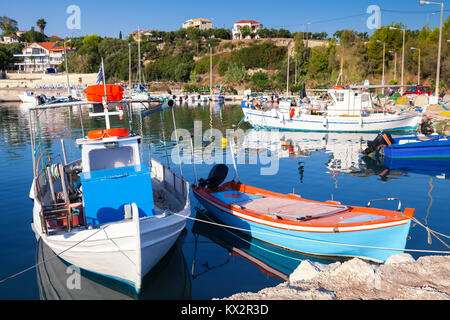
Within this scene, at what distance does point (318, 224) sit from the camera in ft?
32.8

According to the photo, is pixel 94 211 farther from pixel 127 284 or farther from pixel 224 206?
pixel 224 206

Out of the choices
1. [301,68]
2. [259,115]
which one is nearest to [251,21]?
[301,68]

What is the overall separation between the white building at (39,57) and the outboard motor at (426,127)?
403ft

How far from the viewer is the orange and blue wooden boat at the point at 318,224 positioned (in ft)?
31.3

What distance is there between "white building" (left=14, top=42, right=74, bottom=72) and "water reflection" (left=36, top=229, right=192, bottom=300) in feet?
425

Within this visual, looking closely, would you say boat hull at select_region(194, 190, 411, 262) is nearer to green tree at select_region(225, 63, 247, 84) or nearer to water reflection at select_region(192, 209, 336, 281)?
water reflection at select_region(192, 209, 336, 281)

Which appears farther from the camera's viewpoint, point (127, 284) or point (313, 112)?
point (313, 112)

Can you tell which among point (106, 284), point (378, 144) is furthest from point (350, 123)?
point (106, 284)

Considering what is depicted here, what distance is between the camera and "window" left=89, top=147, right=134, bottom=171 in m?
10.6

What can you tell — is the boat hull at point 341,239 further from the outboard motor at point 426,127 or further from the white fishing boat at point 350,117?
the white fishing boat at point 350,117

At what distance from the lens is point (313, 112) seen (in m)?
36.3

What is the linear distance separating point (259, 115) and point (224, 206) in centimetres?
2720

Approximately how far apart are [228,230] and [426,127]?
25982 millimetres
